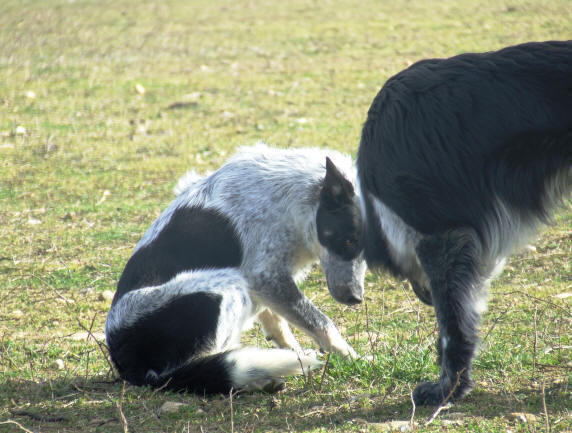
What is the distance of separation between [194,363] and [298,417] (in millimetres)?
684

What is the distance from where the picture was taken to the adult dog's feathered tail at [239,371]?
3973 mm

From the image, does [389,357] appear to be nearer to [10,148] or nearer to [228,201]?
[228,201]

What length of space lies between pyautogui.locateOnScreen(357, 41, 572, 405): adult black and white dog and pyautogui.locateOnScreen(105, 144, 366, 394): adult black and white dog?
767 mm

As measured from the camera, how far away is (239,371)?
3.97 metres

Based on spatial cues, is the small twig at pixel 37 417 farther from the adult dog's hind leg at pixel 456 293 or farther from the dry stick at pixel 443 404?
the adult dog's hind leg at pixel 456 293

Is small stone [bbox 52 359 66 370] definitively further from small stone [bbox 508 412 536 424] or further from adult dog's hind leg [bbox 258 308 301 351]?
small stone [bbox 508 412 536 424]

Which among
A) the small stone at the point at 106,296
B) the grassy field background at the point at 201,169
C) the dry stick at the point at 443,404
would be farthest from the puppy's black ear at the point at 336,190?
the small stone at the point at 106,296

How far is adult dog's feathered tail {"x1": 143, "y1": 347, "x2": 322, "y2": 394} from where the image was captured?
3.97 metres

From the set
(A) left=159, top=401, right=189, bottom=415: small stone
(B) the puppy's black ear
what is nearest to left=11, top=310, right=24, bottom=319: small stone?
(A) left=159, top=401, right=189, bottom=415: small stone

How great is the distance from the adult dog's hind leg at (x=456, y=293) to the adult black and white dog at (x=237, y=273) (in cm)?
82

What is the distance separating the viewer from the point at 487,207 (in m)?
3.58

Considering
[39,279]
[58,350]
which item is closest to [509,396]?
[58,350]

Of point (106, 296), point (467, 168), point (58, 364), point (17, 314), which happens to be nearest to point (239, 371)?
point (58, 364)

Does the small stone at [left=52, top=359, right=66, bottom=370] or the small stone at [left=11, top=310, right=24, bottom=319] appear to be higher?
the small stone at [left=52, top=359, right=66, bottom=370]
